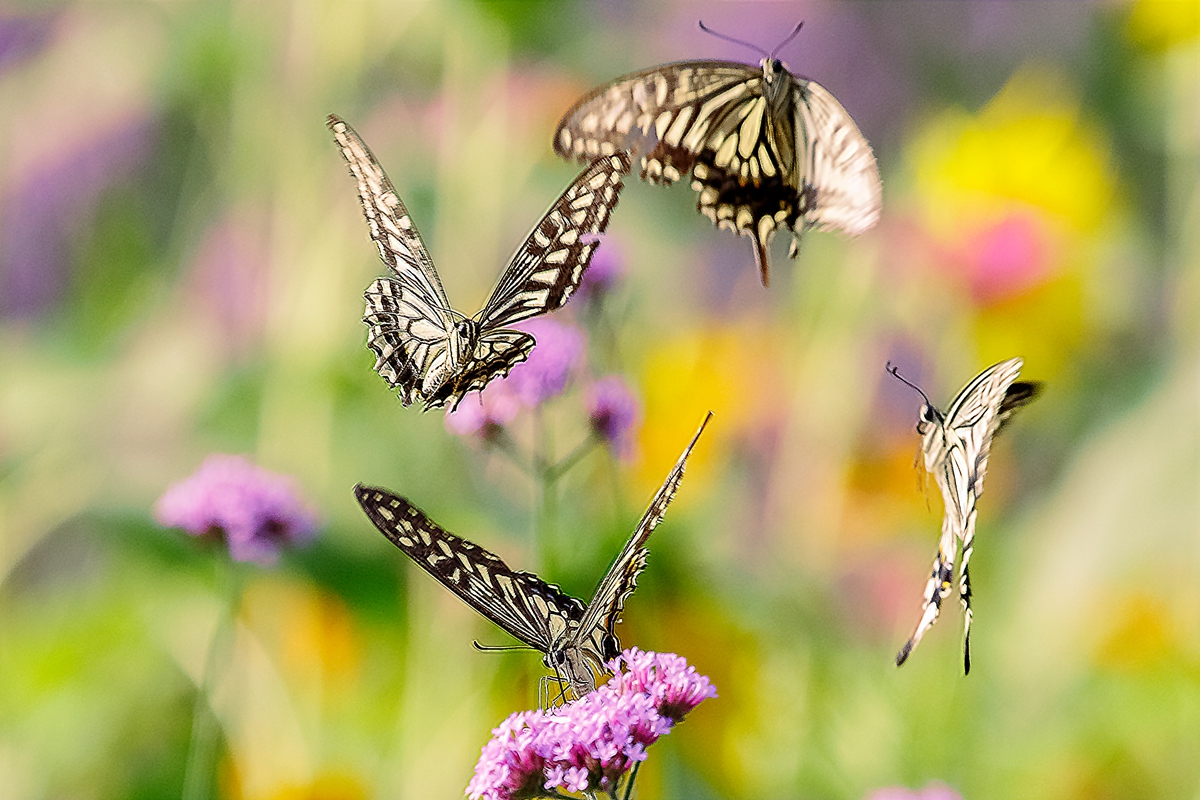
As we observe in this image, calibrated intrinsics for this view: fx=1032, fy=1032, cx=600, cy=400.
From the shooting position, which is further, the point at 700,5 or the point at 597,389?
the point at 700,5

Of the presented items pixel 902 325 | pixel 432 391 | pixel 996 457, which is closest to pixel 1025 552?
pixel 996 457

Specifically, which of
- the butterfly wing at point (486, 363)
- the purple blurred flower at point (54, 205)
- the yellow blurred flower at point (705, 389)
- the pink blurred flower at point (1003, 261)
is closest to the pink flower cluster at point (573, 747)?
the butterfly wing at point (486, 363)

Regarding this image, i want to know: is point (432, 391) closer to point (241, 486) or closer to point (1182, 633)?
point (241, 486)

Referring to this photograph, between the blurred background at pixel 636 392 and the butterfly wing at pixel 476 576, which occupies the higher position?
the blurred background at pixel 636 392

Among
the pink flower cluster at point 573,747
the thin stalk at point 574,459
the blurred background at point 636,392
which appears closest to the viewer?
the pink flower cluster at point 573,747

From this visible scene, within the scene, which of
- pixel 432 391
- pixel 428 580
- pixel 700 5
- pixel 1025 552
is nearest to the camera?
pixel 432 391

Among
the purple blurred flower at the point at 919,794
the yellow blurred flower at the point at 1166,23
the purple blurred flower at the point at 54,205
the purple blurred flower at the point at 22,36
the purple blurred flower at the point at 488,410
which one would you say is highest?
the yellow blurred flower at the point at 1166,23

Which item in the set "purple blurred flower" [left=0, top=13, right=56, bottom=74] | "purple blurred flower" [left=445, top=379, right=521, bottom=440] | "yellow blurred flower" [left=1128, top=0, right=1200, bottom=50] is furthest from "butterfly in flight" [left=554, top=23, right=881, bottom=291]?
"purple blurred flower" [left=0, top=13, right=56, bottom=74]

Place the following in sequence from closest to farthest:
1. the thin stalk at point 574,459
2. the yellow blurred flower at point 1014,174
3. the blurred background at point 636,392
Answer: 1. the thin stalk at point 574,459
2. the blurred background at point 636,392
3. the yellow blurred flower at point 1014,174

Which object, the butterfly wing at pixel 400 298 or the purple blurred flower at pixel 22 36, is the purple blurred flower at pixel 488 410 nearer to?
the butterfly wing at pixel 400 298
